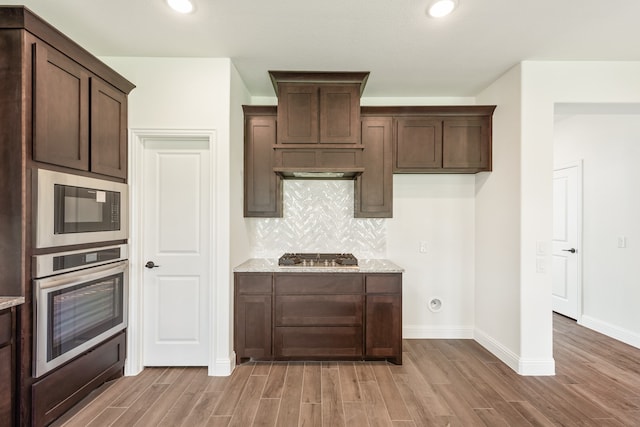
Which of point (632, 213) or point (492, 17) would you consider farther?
point (632, 213)

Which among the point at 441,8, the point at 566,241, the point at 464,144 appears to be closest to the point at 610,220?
the point at 566,241

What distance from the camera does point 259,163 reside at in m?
3.11

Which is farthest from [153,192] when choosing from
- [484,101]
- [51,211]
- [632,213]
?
[632,213]

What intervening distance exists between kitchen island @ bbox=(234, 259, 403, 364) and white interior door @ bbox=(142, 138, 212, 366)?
14.3 inches

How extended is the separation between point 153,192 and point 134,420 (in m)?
1.79

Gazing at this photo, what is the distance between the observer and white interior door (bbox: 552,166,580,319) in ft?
13.4

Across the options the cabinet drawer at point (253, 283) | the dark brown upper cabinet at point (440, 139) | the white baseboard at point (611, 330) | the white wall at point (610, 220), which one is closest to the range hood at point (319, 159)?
the dark brown upper cabinet at point (440, 139)

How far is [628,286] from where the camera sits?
11.4ft

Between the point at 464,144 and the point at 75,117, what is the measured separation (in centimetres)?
348

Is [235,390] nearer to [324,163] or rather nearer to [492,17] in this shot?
[324,163]

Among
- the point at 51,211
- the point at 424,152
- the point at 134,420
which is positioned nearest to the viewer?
the point at 51,211

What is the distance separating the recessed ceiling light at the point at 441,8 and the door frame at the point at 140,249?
1954mm

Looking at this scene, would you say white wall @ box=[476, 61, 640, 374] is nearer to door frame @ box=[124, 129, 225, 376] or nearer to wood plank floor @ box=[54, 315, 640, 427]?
wood plank floor @ box=[54, 315, 640, 427]

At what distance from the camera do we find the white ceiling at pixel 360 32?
2004 millimetres
